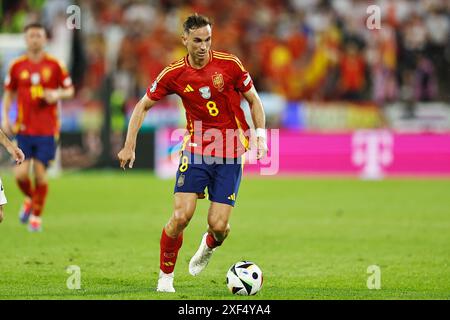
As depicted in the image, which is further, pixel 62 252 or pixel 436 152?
pixel 436 152

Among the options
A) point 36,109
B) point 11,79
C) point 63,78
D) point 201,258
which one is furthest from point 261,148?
point 11,79

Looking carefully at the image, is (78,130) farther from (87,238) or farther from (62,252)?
(62,252)

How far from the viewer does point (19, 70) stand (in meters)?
13.3

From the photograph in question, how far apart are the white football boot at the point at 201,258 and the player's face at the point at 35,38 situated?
16.1ft

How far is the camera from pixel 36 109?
13312mm

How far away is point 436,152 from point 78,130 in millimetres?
7833

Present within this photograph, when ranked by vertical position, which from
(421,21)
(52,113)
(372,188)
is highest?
(421,21)

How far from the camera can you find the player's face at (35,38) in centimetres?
1270

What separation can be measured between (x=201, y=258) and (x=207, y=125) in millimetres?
1257

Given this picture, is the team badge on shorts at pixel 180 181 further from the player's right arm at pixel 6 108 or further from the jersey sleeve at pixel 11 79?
the jersey sleeve at pixel 11 79

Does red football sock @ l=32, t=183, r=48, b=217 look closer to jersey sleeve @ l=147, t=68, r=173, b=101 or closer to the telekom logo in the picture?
jersey sleeve @ l=147, t=68, r=173, b=101

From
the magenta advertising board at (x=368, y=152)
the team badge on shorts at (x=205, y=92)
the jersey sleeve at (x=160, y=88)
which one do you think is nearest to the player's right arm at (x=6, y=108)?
the jersey sleeve at (x=160, y=88)

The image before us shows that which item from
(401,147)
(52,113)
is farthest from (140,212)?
(401,147)
